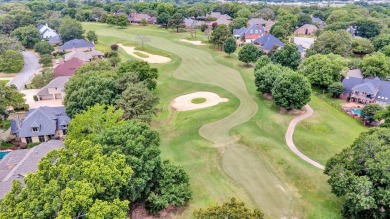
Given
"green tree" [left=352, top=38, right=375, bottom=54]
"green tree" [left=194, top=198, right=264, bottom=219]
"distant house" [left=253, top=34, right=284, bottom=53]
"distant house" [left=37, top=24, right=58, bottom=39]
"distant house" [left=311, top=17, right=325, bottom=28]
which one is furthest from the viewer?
"distant house" [left=311, top=17, right=325, bottom=28]

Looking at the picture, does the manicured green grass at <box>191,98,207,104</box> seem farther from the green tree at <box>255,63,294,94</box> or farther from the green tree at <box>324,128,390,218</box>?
the green tree at <box>324,128,390,218</box>

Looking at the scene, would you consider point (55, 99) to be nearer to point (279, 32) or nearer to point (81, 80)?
point (81, 80)

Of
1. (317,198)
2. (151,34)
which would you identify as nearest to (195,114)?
(317,198)

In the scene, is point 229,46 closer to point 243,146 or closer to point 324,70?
point 324,70

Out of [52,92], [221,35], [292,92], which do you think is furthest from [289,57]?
[52,92]

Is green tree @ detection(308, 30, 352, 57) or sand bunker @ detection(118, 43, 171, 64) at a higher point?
green tree @ detection(308, 30, 352, 57)

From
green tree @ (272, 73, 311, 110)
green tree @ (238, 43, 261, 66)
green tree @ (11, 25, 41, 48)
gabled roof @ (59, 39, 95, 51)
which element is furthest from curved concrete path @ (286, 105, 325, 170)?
green tree @ (11, 25, 41, 48)
